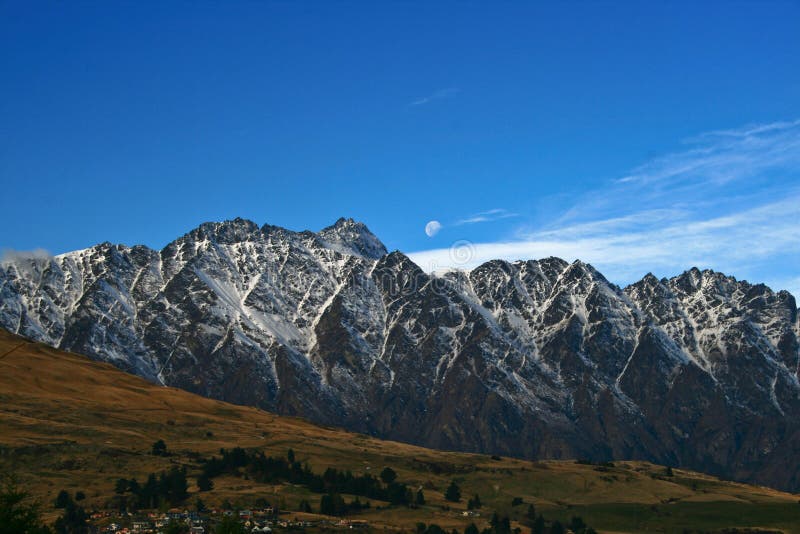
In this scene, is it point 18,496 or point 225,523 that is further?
point 225,523

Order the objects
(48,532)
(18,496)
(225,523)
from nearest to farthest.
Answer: (18,496) → (48,532) → (225,523)

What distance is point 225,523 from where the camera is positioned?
19488cm

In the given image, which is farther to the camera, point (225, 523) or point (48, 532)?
point (225, 523)

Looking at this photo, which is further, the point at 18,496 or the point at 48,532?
the point at 48,532

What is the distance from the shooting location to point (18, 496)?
165 meters

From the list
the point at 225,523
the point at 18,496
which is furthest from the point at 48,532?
the point at 225,523

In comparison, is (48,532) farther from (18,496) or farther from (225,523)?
(225,523)

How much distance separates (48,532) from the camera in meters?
177

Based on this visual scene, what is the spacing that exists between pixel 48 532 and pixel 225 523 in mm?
30455

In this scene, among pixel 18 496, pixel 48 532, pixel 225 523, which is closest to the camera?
pixel 18 496

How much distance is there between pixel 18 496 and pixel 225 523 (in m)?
40.3

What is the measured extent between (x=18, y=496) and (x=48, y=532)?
46.4ft
